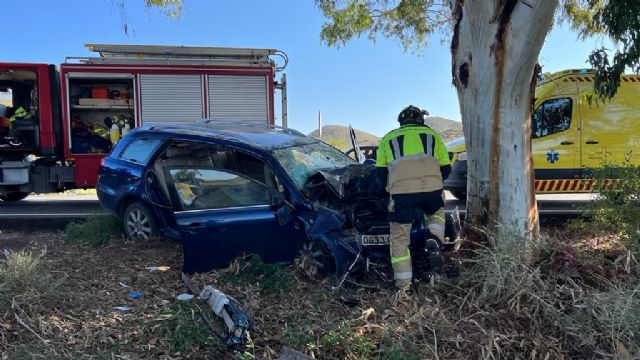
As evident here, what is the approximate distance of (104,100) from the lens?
33.5ft

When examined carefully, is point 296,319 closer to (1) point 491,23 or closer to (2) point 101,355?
(2) point 101,355

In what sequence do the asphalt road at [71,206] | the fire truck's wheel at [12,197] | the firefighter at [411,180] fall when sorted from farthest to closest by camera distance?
the fire truck's wheel at [12,197]
the asphalt road at [71,206]
the firefighter at [411,180]

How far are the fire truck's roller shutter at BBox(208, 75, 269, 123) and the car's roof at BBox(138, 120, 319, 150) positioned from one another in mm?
3852

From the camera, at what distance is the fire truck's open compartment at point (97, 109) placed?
9.96 meters

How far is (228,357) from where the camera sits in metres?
3.30

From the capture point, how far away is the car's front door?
4.61 meters

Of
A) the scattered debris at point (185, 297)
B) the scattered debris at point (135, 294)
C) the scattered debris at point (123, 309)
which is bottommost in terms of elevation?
the scattered debris at point (123, 309)

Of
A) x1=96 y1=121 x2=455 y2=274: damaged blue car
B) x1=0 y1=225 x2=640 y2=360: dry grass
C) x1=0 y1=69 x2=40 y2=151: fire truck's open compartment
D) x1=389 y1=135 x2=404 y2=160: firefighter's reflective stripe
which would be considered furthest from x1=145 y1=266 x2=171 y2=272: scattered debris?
x1=0 y1=69 x2=40 y2=151: fire truck's open compartment

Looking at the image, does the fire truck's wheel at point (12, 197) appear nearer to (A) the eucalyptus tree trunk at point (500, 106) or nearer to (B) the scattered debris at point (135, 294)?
(B) the scattered debris at point (135, 294)

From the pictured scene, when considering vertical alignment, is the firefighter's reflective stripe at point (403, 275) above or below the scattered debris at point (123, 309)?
above

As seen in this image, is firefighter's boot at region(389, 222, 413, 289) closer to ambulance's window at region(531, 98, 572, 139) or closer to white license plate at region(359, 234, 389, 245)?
white license plate at region(359, 234, 389, 245)

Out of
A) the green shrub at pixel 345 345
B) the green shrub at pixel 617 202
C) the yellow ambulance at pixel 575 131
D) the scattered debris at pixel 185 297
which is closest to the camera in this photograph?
the green shrub at pixel 345 345

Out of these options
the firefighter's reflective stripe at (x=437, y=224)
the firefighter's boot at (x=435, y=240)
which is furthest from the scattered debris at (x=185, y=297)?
the firefighter's reflective stripe at (x=437, y=224)

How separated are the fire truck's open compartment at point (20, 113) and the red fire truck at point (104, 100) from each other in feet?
0.06
